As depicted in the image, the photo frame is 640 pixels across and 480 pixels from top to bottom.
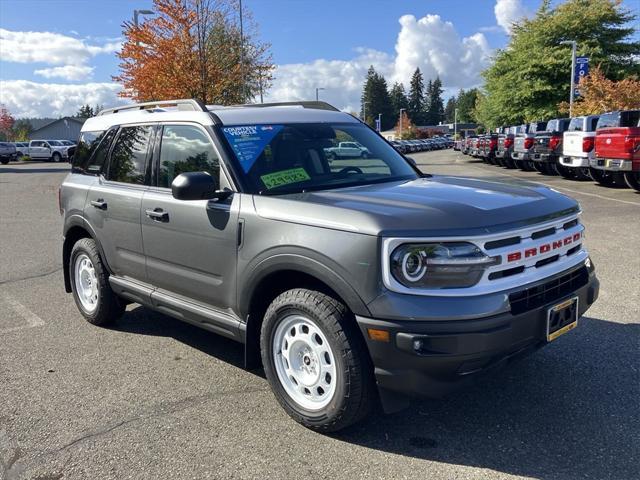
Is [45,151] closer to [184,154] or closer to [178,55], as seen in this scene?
[178,55]

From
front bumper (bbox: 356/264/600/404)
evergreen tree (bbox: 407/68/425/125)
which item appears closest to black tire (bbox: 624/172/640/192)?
front bumper (bbox: 356/264/600/404)

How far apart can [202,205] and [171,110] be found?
1.07 metres

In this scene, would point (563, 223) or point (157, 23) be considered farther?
point (157, 23)

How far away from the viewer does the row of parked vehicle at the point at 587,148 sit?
522 inches

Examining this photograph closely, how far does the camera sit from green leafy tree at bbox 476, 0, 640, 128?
3669cm

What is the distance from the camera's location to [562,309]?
10.6ft

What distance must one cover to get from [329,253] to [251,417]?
4.03 ft

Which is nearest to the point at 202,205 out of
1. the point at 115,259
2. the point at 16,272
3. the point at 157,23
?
the point at 115,259

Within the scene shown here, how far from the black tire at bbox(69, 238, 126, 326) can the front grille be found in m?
3.50

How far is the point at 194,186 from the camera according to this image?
351 cm

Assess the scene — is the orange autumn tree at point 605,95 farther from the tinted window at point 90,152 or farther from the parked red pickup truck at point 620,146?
the tinted window at point 90,152

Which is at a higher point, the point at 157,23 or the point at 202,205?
the point at 157,23

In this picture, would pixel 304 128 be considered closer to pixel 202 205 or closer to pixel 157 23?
pixel 202 205

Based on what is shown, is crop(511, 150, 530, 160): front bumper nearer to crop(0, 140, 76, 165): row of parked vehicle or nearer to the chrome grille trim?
the chrome grille trim
